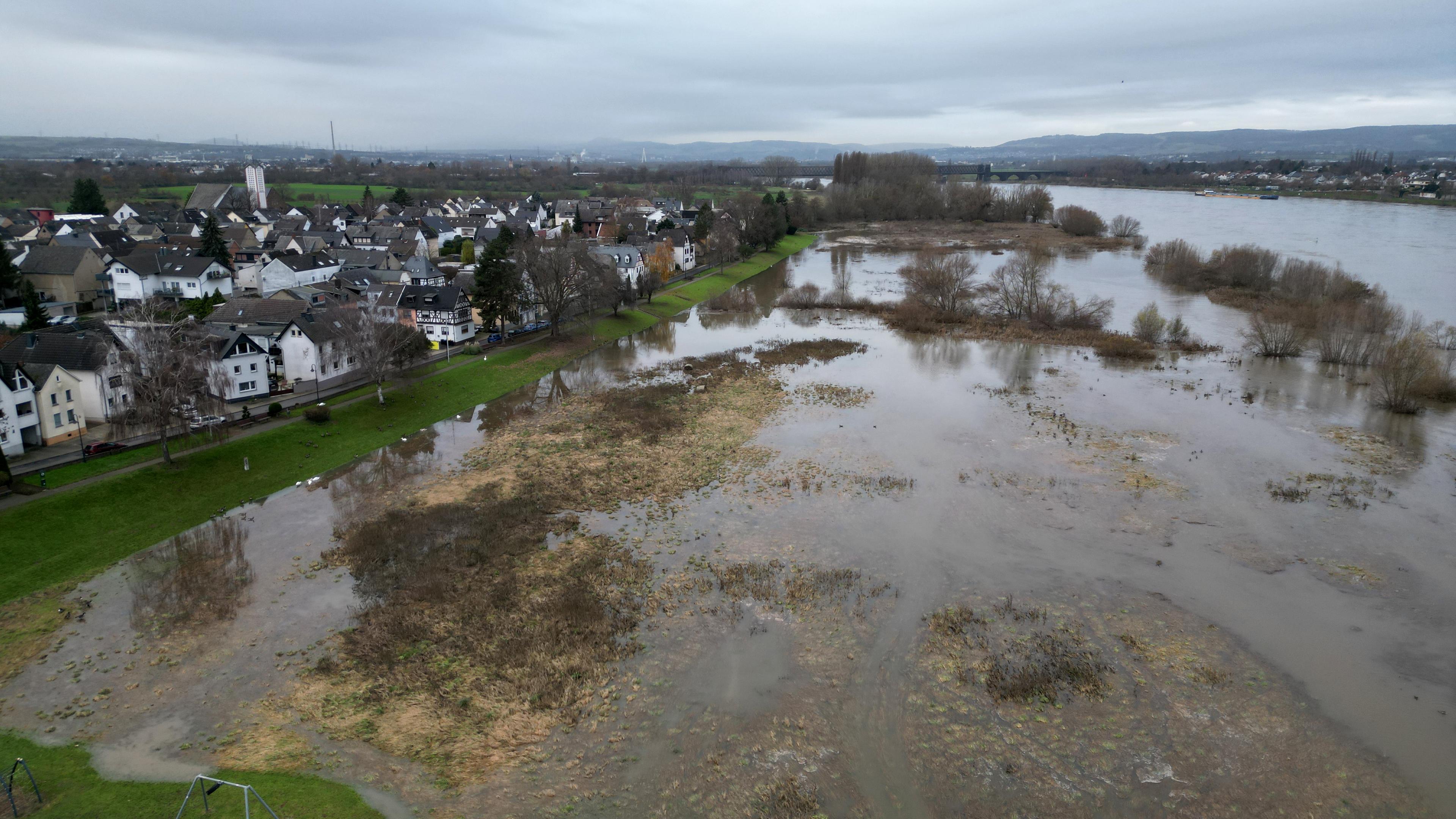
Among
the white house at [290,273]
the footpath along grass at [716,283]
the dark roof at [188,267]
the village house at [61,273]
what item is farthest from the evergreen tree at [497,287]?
the village house at [61,273]

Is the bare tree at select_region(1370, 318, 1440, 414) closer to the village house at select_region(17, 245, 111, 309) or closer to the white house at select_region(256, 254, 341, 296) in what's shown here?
the white house at select_region(256, 254, 341, 296)

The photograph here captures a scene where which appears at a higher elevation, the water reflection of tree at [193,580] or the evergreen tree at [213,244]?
the evergreen tree at [213,244]

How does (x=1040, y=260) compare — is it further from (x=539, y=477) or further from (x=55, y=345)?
(x=55, y=345)

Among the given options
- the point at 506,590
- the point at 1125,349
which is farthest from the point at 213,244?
the point at 1125,349

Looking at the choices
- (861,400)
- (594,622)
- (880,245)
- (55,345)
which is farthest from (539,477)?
(880,245)

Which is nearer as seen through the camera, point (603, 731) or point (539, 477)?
point (603, 731)

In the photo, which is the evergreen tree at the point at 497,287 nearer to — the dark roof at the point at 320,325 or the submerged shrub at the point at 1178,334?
the dark roof at the point at 320,325

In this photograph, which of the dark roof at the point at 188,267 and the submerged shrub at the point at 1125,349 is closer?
the submerged shrub at the point at 1125,349
